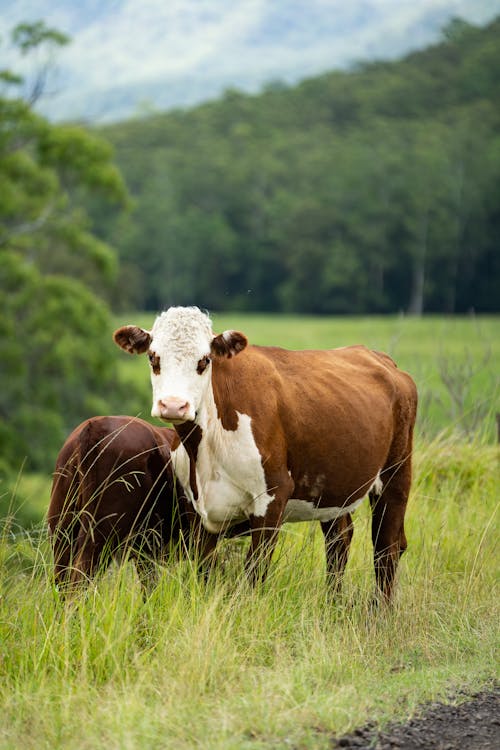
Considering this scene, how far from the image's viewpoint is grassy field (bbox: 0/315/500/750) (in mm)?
4809

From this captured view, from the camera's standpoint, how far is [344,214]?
252 ft

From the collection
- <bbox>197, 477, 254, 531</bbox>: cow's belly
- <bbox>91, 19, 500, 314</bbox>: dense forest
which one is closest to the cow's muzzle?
<bbox>197, 477, 254, 531</bbox>: cow's belly

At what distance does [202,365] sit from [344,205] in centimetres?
7321

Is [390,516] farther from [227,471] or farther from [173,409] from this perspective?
[173,409]

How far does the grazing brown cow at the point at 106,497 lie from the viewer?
652 cm

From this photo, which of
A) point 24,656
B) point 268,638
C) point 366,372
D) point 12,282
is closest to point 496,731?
point 268,638

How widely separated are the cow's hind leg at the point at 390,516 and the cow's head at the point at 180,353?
2.02m

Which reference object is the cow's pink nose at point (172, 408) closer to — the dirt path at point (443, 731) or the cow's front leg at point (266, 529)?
the cow's front leg at point (266, 529)

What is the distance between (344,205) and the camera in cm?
7781

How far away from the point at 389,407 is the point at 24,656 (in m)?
3.15

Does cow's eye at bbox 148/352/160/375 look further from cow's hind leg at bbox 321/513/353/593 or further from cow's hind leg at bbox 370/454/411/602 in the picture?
cow's hind leg at bbox 370/454/411/602

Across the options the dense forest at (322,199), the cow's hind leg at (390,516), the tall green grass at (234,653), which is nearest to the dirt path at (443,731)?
the tall green grass at (234,653)

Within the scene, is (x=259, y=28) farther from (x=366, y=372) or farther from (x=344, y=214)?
(x=366, y=372)

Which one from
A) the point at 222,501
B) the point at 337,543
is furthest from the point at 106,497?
the point at 337,543
